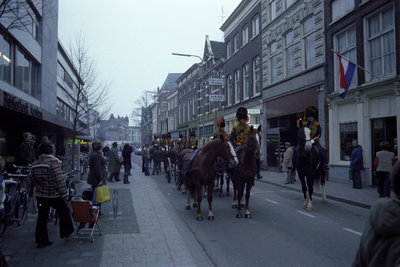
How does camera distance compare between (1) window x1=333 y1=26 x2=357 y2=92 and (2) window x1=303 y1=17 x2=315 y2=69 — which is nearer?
(1) window x1=333 y1=26 x2=357 y2=92

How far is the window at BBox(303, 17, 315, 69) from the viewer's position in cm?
1675

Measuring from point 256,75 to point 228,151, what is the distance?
59.0ft

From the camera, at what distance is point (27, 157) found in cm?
925

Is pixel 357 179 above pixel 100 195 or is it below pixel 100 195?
below

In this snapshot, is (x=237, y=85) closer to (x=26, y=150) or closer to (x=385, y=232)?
(x=26, y=150)

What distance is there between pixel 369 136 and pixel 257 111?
375 inches

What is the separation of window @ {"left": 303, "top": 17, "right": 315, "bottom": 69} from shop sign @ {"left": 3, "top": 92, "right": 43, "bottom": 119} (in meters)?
13.4

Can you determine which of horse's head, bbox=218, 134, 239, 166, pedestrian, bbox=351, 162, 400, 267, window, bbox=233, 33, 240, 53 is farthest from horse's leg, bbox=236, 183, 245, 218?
window, bbox=233, 33, 240, 53

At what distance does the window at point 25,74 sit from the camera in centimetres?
1484

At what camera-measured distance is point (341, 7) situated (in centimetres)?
1448

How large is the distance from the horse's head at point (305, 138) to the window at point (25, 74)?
13.0 meters

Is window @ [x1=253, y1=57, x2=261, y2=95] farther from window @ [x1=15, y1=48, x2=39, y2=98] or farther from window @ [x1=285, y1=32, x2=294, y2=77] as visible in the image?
window @ [x1=15, y1=48, x2=39, y2=98]

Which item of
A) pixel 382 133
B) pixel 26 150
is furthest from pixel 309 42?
pixel 26 150

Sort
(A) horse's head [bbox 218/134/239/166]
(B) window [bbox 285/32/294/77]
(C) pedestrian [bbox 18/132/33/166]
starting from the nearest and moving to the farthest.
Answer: (A) horse's head [bbox 218/134/239/166] → (C) pedestrian [bbox 18/132/33/166] → (B) window [bbox 285/32/294/77]
